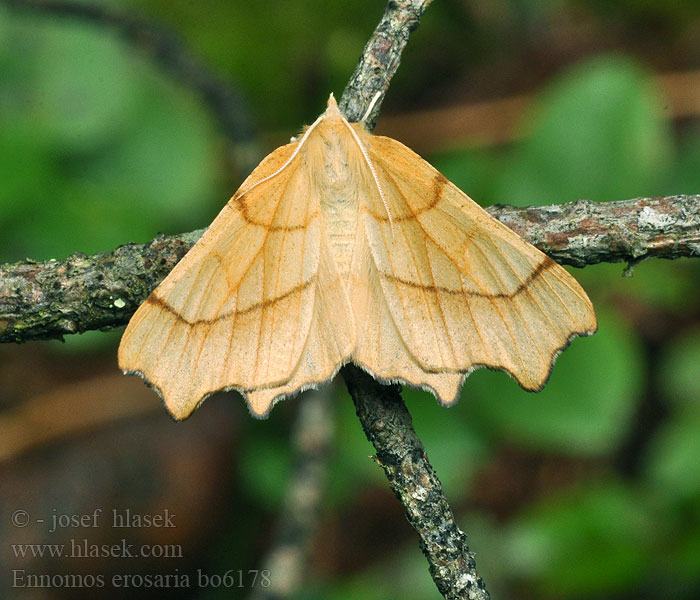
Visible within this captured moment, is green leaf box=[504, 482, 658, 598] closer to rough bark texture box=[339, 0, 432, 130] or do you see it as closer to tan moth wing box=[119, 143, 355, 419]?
tan moth wing box=[119, 143, 355, 419]

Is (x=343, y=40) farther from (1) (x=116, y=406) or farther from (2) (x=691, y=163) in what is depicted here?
A: (1) (x=116, y=406)

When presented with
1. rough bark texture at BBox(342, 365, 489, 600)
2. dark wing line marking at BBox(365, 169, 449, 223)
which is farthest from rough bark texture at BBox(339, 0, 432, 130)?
rough bark texture at BBox(342, 365, 489, 600)

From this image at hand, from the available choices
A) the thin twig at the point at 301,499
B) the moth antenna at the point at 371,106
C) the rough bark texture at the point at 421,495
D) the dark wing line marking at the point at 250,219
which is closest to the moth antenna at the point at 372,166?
the moth antenna at the point at 371,106

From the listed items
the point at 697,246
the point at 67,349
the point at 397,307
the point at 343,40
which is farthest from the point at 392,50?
the point at 343,40

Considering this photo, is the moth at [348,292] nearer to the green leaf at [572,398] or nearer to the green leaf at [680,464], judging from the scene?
the green leaf at [572,398]

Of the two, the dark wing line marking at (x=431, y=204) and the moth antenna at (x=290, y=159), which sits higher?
the moth antenna at (x=290, y=159)

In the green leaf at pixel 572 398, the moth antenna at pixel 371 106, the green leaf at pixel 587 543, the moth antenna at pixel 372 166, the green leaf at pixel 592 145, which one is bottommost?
the green leaf at pixel 587 543

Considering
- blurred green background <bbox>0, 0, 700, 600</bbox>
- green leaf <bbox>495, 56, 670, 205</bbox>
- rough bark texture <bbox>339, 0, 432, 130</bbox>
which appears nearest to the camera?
rough bark texture <bbox>339, 0, 432, 130</bbox>
